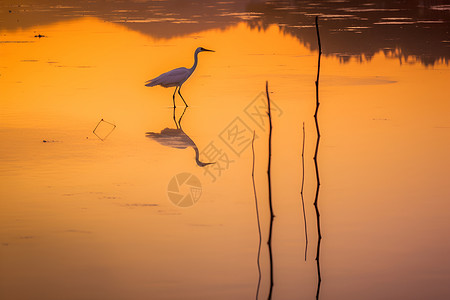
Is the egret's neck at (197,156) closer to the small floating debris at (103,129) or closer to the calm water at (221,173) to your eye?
the calm water at (221,173)

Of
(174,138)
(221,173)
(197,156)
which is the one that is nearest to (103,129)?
(174,138)

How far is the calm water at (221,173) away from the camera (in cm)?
564

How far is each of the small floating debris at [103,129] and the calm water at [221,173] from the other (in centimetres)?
3

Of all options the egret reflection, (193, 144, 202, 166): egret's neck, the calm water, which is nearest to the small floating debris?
the calm water

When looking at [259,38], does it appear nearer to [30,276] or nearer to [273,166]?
[273,166]

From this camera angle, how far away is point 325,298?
17.2 ft

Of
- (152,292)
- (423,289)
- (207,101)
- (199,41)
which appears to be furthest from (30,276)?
(199,41)

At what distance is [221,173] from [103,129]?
8.37 ft

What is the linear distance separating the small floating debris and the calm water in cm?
3

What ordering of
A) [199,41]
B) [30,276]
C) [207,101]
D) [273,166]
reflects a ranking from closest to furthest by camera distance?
[30,276], [273,166], [207,101], [199,41]

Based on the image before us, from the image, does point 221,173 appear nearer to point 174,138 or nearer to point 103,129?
point 174,138

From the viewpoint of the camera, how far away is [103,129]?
10250 millimetres

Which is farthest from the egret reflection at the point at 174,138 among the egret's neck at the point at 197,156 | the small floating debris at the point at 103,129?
the small floating debris at the point at 103,129

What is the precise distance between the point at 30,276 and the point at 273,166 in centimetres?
304
